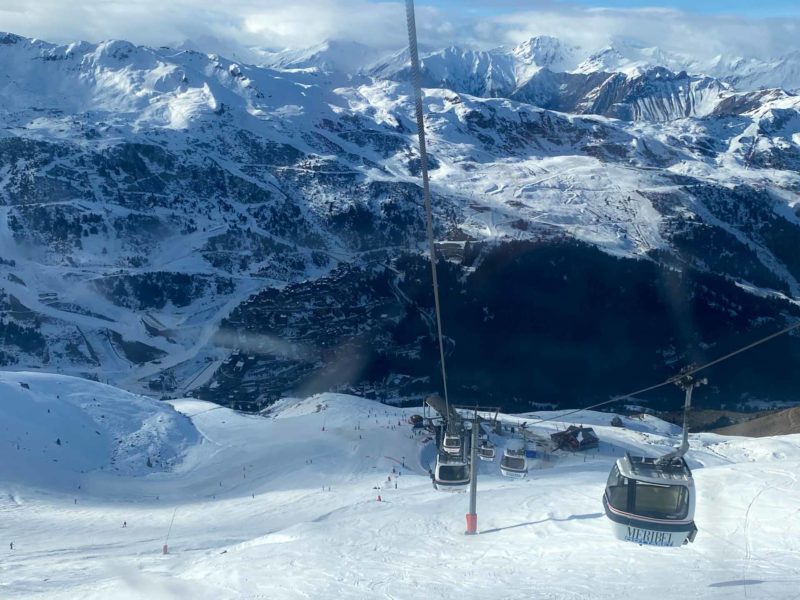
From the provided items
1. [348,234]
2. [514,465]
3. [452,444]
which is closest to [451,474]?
[452,444]

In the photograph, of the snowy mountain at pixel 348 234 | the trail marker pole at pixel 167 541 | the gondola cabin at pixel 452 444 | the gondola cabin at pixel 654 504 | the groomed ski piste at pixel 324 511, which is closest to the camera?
the gondola cabin at pixel 654 504

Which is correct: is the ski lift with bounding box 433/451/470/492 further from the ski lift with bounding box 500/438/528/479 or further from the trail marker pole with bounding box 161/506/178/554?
the trail marker pole with bounding box 161/506/178/554

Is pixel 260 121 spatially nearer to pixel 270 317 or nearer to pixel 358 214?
pixel 358 214

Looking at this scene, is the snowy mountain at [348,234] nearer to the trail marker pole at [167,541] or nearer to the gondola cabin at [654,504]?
the trail marker pole at [167,541]

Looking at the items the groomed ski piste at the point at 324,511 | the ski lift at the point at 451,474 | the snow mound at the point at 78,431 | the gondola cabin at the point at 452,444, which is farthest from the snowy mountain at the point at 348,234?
the ski lift at the point at 451,474

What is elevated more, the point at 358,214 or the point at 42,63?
the point at 42,63

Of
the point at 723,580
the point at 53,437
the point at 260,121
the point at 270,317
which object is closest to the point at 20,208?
the point at 270,317
